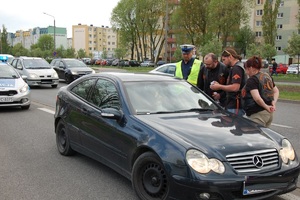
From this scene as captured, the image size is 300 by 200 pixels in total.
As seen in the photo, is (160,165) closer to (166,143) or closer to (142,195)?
(166,143)

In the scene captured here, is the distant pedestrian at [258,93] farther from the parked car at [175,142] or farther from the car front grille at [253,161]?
the car front grille at [253,161]

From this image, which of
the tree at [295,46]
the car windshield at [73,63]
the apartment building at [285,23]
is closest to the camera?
the car windshield at [73,63]

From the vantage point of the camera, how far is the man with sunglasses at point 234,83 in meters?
5.17

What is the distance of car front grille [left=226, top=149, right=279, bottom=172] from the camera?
328 cm

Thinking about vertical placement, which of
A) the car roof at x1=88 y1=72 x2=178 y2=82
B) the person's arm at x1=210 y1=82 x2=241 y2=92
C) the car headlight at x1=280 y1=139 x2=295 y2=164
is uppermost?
the car roof at x1=88 y1=72 x2=178 y2=82

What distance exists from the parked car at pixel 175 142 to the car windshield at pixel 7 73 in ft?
20.7

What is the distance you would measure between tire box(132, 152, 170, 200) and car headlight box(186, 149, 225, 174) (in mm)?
315

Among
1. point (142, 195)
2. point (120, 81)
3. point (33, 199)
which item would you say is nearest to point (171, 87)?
point (120, 81)

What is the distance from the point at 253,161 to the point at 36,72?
16.7m

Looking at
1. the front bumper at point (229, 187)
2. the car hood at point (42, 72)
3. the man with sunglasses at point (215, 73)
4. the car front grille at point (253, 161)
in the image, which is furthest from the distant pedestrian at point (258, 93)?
the car hood at point (42, 72)

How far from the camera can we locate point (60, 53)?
81625mm

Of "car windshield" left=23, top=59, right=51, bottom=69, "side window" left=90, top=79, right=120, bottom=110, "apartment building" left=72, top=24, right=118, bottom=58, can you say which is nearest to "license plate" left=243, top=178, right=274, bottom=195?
"side window" left=90, top=79, right=120, bottom=110

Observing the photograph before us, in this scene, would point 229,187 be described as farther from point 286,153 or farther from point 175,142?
point 286,153

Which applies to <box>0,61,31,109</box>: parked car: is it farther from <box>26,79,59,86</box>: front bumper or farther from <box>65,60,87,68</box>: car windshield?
<box>65,60,87,68</box>: car windshield
